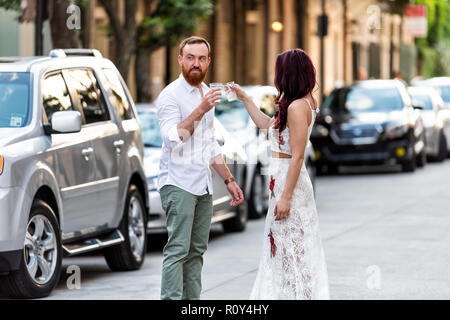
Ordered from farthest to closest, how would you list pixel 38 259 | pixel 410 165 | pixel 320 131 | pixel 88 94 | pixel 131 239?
1. pixel 410 165
2. pixel 320 131
3. pixel 131 239
4. pixel 88 94
5. pixel 38 259

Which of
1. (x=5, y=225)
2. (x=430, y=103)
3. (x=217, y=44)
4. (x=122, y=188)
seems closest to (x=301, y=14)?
(x=217, y=44)

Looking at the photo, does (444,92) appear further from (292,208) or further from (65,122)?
(292,208)

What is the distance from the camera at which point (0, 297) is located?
9641 millimetres

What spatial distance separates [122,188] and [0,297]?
196cm

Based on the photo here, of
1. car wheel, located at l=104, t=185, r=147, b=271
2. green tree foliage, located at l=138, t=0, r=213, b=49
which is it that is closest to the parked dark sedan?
green tree foliage, located at l=138, t=0, r=213, b=49

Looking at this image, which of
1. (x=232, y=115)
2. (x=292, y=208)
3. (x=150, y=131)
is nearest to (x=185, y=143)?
(x=292, y=208)

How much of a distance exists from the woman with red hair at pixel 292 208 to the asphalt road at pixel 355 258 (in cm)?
238

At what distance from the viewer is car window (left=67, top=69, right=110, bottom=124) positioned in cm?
1088

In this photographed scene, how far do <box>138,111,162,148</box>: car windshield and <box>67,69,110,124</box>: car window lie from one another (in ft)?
9.25

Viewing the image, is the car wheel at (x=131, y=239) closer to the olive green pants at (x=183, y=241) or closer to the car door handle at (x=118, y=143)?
the car door handle at (x=118, y=143)

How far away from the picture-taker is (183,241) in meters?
7.67

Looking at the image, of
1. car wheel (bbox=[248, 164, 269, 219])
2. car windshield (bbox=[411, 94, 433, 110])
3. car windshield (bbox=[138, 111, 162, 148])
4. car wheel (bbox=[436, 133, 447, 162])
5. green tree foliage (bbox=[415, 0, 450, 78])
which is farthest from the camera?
green tree foliage (bbox=[415, 0, 450, 78])

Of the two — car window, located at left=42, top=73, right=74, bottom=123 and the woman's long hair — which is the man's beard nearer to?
the woman's long hair

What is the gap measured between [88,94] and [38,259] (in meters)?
1.99
